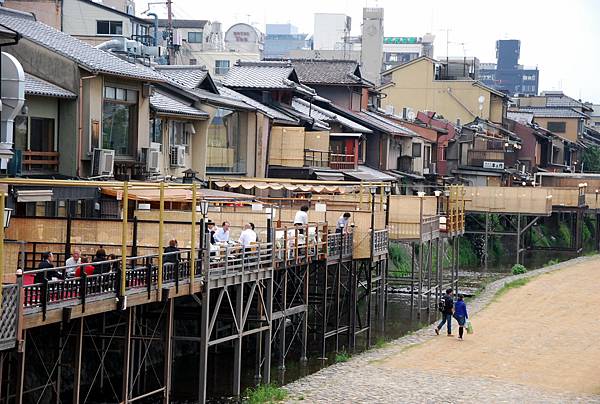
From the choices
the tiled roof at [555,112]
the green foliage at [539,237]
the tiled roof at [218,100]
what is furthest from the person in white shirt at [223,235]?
the tiled roof at [555,112]

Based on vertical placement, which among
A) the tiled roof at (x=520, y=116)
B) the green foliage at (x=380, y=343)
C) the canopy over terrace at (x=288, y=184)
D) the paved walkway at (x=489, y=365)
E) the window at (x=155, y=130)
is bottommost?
the green foliage at (x=380, y=343)

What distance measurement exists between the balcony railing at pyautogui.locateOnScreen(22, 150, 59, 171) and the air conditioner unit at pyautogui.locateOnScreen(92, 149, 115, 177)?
111 centimetres

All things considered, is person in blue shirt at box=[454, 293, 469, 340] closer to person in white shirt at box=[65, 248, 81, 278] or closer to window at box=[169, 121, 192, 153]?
window at box=[169, 121, 192, 153]

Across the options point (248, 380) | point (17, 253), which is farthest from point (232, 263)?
point (17, 253)

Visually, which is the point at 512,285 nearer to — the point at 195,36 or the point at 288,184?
the point at 288,184

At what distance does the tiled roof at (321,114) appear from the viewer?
2368 inches

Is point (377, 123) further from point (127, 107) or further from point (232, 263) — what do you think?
point (232, 263)

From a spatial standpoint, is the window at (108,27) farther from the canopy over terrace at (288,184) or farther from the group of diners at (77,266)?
the group of diners at (77,266)

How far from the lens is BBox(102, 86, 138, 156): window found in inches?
1387

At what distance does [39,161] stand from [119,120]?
388 cm

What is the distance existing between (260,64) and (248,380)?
2845 centimetres

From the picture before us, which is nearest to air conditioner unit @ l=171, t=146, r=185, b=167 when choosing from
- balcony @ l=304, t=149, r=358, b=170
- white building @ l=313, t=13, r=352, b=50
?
balcony @ l=304, t=149, r=358, b=170

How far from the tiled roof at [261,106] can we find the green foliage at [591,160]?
6495 cm

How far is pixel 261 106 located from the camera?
54062 mm
